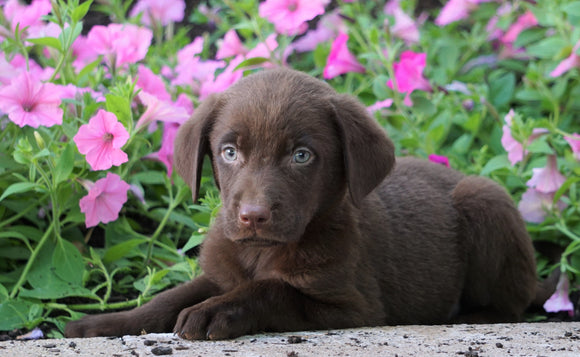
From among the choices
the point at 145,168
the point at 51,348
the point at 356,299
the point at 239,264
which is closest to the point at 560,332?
the point at 356,299

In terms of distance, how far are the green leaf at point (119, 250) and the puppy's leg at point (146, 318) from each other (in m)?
0.57

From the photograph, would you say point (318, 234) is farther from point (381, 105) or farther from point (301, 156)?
point (381, 105)

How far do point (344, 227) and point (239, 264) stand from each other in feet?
1.51

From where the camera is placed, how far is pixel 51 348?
2850mm

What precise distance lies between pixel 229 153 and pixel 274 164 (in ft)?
0.73

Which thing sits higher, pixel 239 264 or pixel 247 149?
pixel 247 149

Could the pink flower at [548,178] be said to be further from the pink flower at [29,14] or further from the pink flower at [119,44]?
the pink flower at [29,14]

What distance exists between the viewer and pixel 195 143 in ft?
11.4

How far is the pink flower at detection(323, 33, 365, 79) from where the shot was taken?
16.4 ft

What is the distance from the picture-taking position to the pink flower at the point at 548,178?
175 inches

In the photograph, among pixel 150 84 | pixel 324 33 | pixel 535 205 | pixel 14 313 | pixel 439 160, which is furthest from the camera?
pixel 324 33

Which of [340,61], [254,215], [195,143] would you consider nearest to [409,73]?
[340,61]

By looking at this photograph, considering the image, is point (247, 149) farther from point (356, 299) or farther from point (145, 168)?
point (145, 168)

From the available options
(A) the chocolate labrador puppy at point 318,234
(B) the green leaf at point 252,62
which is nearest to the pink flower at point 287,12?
(B) the green leaf at point 252,62
